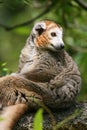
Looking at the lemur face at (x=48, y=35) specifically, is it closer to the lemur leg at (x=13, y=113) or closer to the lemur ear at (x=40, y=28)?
the lemur ear at (x=40, y=28)

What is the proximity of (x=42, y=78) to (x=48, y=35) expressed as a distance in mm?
801

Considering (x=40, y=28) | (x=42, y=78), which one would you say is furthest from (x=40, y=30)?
(x=42, y=78)

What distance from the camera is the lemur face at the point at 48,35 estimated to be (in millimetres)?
8180

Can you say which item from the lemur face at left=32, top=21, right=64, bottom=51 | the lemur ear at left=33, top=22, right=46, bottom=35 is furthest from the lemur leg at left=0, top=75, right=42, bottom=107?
the lemur ear at left=33, top=22, right=46, bottom=35

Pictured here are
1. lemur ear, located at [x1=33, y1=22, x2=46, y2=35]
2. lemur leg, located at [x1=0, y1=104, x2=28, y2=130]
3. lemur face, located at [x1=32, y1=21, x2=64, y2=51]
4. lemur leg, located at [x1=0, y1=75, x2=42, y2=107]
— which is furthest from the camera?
lemur ear, located at [x1=33, y1=22, x2=46, y2=35]

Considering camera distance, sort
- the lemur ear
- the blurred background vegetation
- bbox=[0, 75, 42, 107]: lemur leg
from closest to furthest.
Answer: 1. bbox=[0, 75, 42, 107]: lemur leg
2. the lemur ear
3. the blurred background vegetation

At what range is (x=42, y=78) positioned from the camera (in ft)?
25.6

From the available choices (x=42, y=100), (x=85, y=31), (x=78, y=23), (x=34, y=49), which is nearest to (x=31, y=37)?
(x=34, y=49)

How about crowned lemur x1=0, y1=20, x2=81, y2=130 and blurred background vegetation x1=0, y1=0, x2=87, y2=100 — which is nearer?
crowned lemur x1=0, y1=20, x2=81, y2=130

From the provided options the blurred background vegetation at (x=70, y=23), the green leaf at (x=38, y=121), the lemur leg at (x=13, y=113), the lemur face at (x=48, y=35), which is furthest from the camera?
the blurred background vegetation at (x=70, y=23)

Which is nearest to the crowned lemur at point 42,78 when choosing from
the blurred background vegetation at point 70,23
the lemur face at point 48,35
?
the lemur face at point 48,35

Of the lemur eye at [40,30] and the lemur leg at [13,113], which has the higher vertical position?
the lemur eye at [40,30]

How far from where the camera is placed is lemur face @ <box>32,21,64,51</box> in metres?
8.18

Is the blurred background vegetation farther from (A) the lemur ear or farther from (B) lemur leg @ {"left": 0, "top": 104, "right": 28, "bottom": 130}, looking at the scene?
(B) lemur leg @ {"left": 0, "top": 104, "right": 28, "bottom": 130}
